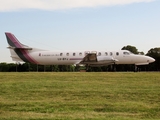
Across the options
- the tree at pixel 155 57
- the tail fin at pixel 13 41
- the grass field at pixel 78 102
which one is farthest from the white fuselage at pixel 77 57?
the tree at pixel 155 57

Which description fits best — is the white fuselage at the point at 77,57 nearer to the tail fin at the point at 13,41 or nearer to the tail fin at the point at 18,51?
the tail fin at the point at 18,51

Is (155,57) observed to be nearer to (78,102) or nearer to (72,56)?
(72,56)

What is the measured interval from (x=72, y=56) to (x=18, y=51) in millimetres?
7113

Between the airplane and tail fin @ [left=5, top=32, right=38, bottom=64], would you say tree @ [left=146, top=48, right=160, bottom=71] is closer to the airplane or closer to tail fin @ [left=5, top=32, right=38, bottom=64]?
the airplane

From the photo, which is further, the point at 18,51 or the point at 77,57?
the point at 18,51

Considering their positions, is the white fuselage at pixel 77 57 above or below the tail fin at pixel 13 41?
below

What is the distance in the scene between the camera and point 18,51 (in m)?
37.8

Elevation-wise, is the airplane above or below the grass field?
above

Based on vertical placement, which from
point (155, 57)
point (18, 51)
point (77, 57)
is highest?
point (18, 51)

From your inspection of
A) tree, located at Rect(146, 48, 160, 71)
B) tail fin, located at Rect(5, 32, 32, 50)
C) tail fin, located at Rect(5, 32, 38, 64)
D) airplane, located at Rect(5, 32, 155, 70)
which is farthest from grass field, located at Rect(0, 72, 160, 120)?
tree, located at Rect(146, 48, 160, 71)

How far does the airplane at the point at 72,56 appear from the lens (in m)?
34.9

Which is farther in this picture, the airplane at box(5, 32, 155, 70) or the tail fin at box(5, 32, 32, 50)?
the tail fin at box(5, 32, 32, 50)

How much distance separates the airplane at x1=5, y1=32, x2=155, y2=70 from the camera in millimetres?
34906

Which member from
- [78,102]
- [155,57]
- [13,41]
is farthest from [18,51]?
[155,57]
